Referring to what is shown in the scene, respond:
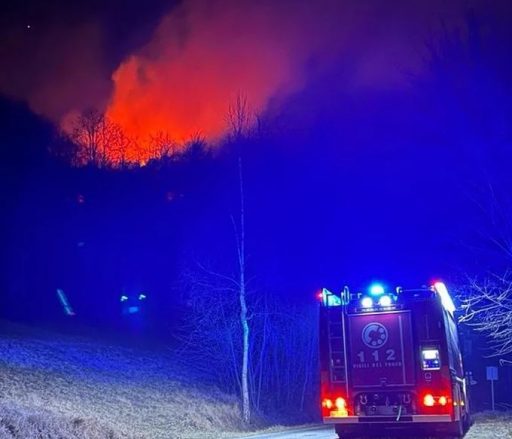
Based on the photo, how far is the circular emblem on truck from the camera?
12602mm

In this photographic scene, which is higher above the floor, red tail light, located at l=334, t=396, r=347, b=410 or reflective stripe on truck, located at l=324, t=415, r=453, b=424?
red tail light, located at l=334, t=396, r=347, b=410

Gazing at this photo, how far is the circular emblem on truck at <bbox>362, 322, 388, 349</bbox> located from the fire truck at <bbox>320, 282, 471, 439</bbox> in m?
0.02

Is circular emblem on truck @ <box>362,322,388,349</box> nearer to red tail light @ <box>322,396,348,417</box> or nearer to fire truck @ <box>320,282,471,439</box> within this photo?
fire truck @ <box>320,282,471,439</box>

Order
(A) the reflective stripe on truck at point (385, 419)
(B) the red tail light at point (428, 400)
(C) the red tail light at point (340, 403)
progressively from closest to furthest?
(A) the reflective stripe on truck at point (385, 419), (B) the red tail light at point (428, 400), (C) the red tail light at point (340, 403)

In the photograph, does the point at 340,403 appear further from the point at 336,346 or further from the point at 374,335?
the point at 374,335

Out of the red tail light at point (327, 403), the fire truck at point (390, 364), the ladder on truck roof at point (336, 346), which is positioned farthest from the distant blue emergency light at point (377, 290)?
the red tail light at point (327, 403)

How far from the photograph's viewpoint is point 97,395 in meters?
20.5

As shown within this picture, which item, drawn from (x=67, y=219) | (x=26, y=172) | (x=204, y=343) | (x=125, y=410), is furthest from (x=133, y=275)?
(x=125, y=410)

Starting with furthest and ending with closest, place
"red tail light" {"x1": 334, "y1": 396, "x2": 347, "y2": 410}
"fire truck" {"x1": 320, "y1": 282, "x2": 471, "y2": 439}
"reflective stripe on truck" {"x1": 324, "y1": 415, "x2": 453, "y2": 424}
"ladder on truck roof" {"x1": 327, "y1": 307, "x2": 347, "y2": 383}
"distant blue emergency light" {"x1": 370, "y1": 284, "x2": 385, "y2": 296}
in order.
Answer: "distant blue emergency light" {"x1": 370, "y1": 284, "x2": 385, "y2": 296}
"ladder on truck roof" {"x1": 327, "y1": 307, "x2": 347, "y2": 383}
"red tail light" {"x1": 334, "y1": 396, "x2": 347, "y2": 410}
"fire truck" {"x1": 320, "y1": 282, "x2": 471, "y2": 439}
"reflective stripe on truck" {"x1": 324, "y1": 415, "x2": 453, "y2": 424}

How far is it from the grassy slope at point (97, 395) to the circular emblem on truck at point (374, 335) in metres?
6.84

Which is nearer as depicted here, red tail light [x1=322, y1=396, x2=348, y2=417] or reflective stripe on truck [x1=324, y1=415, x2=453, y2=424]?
reflective stripe on truck [x1=324, y1=415, x2=453, y2=424]

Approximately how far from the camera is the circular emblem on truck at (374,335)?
496 inches

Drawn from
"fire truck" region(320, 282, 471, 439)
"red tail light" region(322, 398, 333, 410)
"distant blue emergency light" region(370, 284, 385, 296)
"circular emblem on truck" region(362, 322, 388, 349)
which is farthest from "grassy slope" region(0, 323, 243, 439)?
"distant blue emergency light" region(370, 284, 385, 296)

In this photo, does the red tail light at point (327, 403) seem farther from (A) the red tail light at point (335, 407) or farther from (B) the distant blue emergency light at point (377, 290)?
(B) the distant blue emergency light at point (377, 290)
